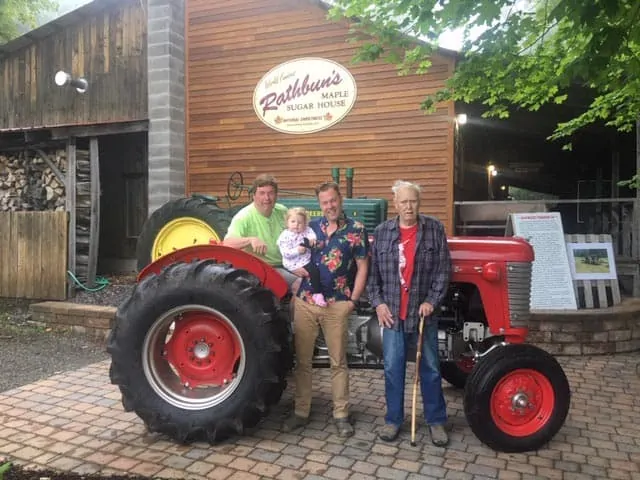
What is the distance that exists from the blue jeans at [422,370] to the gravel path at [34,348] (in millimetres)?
3098

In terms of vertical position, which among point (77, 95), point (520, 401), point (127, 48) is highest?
point (127, 48)

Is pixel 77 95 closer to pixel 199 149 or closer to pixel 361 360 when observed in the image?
pixel 199 149

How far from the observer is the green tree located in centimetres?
1512

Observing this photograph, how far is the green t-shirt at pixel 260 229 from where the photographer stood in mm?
3562

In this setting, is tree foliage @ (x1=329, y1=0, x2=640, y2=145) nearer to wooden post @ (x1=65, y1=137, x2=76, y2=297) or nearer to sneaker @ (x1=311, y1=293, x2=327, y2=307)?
sneaker @ (x1=311, y1=293, x2=327, y2=307)

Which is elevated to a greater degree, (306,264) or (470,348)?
(306,264)

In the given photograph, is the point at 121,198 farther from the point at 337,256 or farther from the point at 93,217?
the point at 337,256

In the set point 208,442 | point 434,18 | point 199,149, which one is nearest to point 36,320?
point 199,149

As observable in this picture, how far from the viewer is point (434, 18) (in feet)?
12.0

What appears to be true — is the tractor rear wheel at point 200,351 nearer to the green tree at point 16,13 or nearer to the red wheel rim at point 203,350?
the red wheel rim at point 203,350

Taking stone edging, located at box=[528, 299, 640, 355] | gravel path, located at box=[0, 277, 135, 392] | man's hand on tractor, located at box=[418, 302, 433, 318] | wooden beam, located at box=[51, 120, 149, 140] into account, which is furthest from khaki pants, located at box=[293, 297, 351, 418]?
wooden beam, located at box=[51, 120, 149, 140]

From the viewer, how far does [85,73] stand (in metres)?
9.23

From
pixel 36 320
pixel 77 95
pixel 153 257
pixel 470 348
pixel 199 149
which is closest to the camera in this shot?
pixel 470 348

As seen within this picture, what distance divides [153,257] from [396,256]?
11.1 ft
